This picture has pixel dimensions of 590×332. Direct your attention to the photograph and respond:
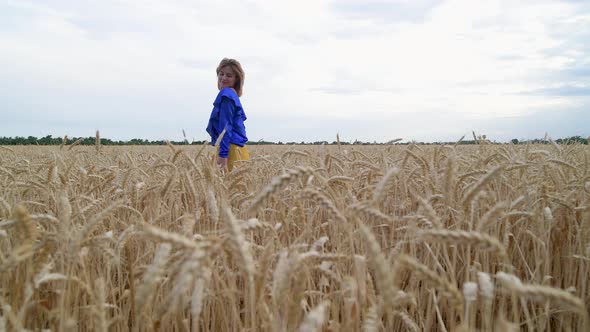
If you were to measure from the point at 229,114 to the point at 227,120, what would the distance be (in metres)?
0.10

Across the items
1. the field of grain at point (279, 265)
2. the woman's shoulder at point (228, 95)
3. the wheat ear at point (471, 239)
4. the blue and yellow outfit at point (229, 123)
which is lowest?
the field of grain at point (279, 265)

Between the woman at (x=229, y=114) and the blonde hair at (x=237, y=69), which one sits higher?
the blonde hair at (x=237, y=69)

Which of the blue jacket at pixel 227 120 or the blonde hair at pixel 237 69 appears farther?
the blonde hair at pixel 237 69

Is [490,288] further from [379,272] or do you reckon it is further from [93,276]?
[93,276]

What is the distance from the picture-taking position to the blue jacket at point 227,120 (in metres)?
6.32

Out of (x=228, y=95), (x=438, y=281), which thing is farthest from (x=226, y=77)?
(x=438, y=281)

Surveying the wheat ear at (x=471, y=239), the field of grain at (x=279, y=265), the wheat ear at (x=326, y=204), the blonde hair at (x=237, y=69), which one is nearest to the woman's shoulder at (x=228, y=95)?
the blonde hair at (x=237, y=69)

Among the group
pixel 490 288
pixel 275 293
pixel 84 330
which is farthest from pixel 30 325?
pixel 490 288

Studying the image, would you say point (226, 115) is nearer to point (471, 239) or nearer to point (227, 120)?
point (227, 120)

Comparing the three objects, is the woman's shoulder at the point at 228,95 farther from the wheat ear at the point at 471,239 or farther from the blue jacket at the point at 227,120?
the wheat ear at the point at 471,239

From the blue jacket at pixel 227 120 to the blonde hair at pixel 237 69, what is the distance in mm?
355

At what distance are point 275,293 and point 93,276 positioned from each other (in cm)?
145

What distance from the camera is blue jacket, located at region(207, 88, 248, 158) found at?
20.7ft

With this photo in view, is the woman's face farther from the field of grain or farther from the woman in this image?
the field of grain
